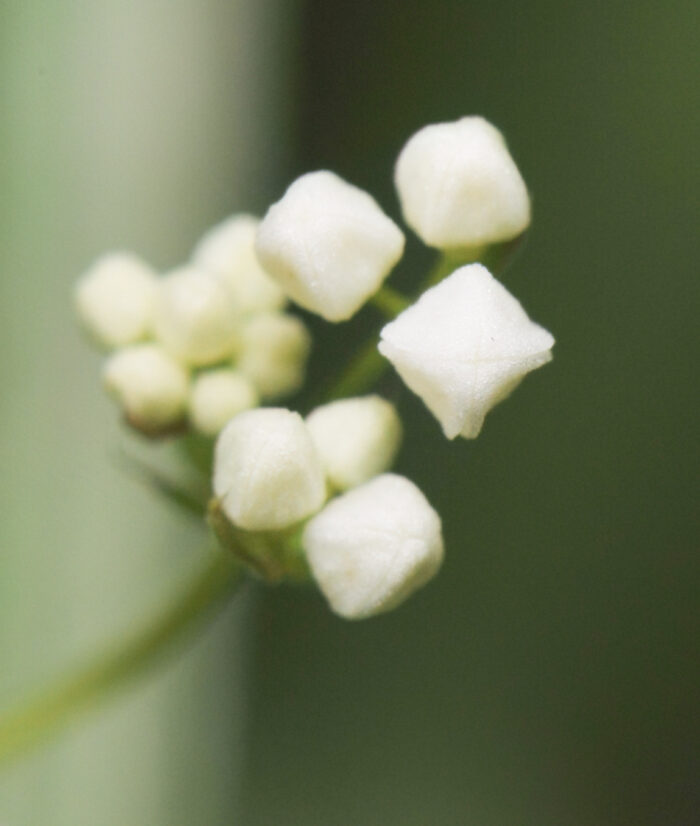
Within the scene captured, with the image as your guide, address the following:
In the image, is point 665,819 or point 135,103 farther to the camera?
point 135,103

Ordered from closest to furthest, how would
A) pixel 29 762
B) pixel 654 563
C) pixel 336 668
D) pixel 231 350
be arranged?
pixel 231 350, pixel 29 762, pixel 654 563, pixel 336 668

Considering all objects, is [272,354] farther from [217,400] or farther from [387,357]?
[387,357]

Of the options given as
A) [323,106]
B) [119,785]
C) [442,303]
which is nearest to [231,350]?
[442,303]

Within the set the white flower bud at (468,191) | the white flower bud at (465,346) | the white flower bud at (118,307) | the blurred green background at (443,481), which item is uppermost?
the white flower bud at (468,191)

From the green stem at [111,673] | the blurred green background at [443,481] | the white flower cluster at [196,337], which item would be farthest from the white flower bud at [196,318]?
the blurred green background at [443,481]

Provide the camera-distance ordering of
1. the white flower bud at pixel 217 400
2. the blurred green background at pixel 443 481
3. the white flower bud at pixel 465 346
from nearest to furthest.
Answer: the white flower bud at pixel 465 346
the white flower bud at pixel 217 400
the blurred green background at pixel 443 481

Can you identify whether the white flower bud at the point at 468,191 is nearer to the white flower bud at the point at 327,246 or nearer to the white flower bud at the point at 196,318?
the white flower bud at the point at 327,246

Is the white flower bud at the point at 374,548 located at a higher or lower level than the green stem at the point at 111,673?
higher

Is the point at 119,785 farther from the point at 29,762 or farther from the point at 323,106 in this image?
the point at 323,106
